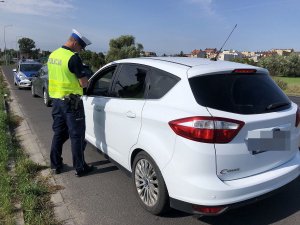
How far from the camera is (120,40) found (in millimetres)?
55688

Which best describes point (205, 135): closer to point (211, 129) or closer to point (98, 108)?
point (211, 129)

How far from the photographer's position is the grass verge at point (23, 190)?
3.84m

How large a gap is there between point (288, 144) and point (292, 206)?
2.92 feet

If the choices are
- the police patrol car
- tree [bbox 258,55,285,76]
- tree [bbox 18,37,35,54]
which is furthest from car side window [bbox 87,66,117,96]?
tree [bbox 18,37,35,54]

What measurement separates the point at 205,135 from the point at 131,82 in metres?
1.50

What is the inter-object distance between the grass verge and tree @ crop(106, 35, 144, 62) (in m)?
45.0

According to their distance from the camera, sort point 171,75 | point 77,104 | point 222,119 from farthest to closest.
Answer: point 77,104 < point 171,75 < point 222,119

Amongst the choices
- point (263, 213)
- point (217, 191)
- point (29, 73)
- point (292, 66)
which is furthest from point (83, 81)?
point (292, 66)

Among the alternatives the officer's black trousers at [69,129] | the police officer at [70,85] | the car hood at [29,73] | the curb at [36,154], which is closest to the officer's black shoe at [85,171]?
the officer's black trousers at [69,129]

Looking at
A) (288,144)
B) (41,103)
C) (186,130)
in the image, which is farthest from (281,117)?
(41,103)

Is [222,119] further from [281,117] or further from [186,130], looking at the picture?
[281,117]

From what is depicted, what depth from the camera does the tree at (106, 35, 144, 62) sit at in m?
51.3

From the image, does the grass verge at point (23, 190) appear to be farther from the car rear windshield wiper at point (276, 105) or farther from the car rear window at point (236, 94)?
the car rear windshield wiper at point (276, 105)

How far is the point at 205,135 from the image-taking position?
3.21 meters
